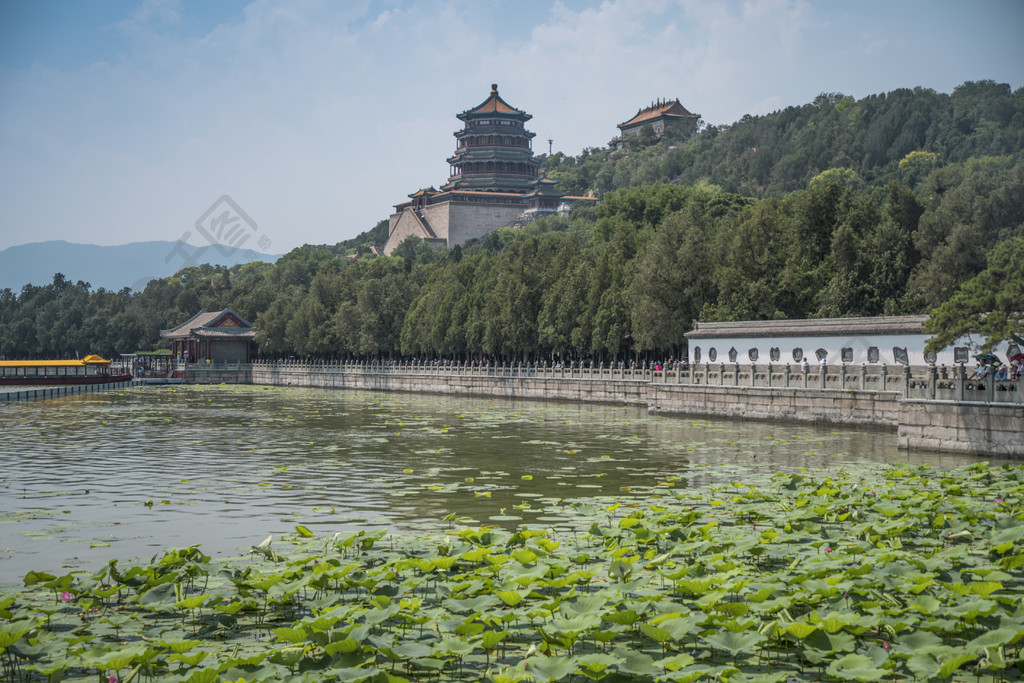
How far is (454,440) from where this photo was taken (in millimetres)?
21891

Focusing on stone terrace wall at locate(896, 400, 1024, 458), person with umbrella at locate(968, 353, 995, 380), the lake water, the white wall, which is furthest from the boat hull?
person with umbrella at locate(968, 353, 995, 380)

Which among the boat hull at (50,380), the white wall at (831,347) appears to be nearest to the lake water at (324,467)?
the white wall at (831,347)

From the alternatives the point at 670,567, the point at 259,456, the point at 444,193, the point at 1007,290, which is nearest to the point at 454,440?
the point at 259,456

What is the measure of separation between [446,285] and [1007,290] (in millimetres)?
39436

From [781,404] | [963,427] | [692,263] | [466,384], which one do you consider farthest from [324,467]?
[466,384]

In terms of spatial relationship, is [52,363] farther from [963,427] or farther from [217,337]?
[963,427]

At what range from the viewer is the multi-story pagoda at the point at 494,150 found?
105375 millimetres

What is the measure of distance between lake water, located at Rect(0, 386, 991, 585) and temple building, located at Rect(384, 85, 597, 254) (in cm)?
7179

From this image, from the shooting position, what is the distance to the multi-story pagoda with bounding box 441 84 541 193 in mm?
105375

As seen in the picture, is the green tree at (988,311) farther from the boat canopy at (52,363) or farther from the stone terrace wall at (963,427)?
the boat canopy at (52,363)

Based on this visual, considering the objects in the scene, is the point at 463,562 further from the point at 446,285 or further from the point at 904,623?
the point at 446,285

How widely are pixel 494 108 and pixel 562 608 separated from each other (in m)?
102

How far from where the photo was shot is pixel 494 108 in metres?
105

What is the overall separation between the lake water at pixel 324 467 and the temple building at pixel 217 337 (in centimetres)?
4323
